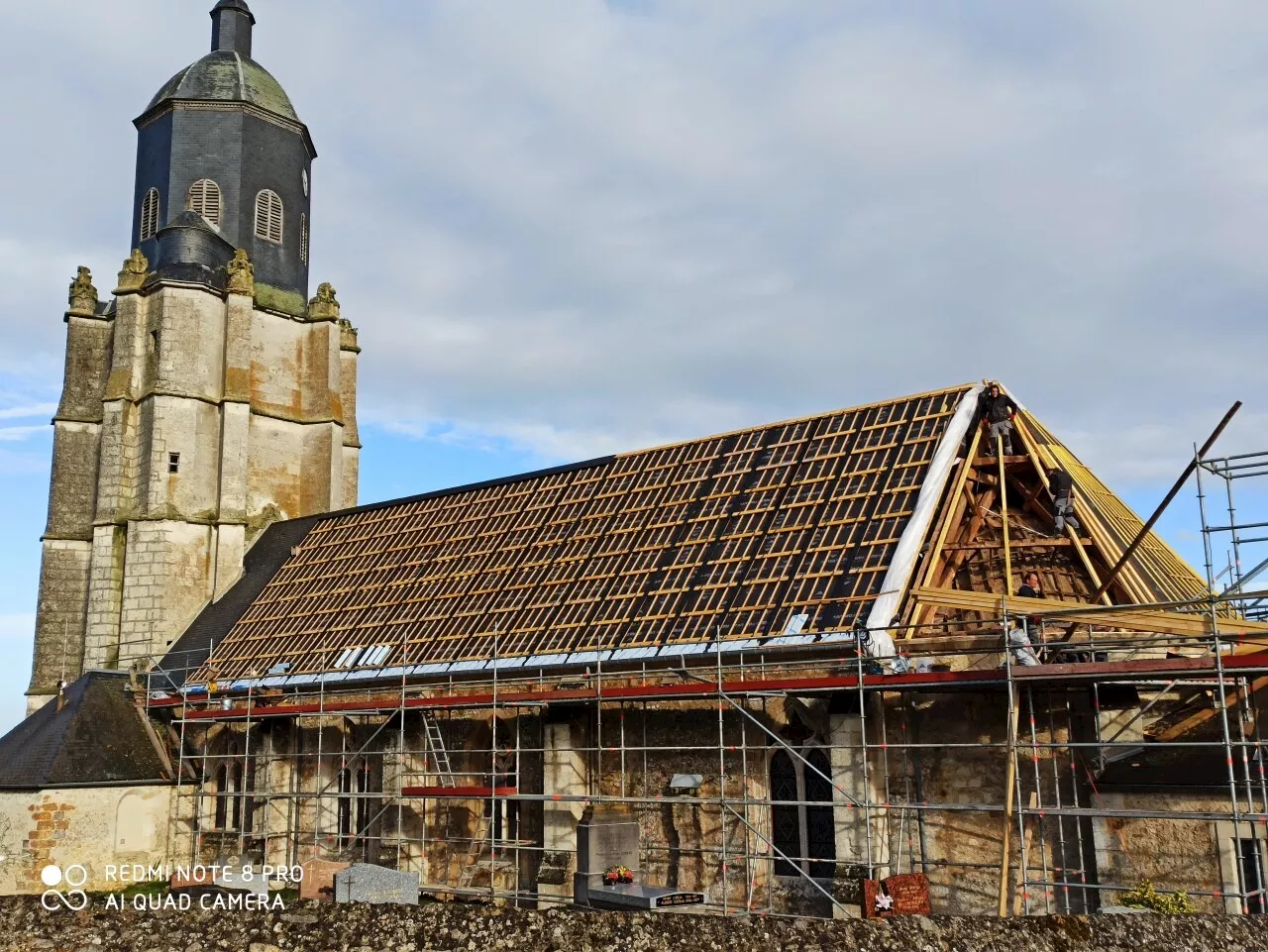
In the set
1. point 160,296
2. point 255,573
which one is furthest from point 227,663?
point 160,296

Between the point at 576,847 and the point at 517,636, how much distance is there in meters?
4.67

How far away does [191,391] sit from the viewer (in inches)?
1389

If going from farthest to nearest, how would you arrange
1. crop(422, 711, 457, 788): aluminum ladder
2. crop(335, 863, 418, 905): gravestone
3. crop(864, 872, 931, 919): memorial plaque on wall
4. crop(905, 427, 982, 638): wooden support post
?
crop(422, 711, 457, 788): aluminum ladder
crop(905, 427, 982, 638): wooden support post
crop(335, 863, 418, 905): gravestone
crop(864, 872, 931, 919): memorial plaque on wall

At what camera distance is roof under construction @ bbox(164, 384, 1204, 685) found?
19.0 m

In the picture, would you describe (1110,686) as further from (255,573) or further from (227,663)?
(255,573)

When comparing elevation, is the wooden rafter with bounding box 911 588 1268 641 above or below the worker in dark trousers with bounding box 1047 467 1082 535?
below

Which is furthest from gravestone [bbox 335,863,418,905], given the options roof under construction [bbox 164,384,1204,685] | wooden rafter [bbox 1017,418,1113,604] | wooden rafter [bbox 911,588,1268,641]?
wooden rafter [bbox 1017,418,1113,604]

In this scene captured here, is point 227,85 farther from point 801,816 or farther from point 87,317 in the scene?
point 801,816

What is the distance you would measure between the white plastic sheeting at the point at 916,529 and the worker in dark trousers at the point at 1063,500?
1.85m

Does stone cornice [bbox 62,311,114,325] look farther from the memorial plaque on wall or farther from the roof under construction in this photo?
the memorial plaque on wall

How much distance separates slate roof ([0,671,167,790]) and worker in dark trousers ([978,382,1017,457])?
2091 centimetres

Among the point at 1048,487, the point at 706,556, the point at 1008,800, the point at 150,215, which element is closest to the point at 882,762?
the point at 1008,800

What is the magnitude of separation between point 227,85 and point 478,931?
122 ft

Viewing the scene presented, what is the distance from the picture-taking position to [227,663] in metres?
29.3
